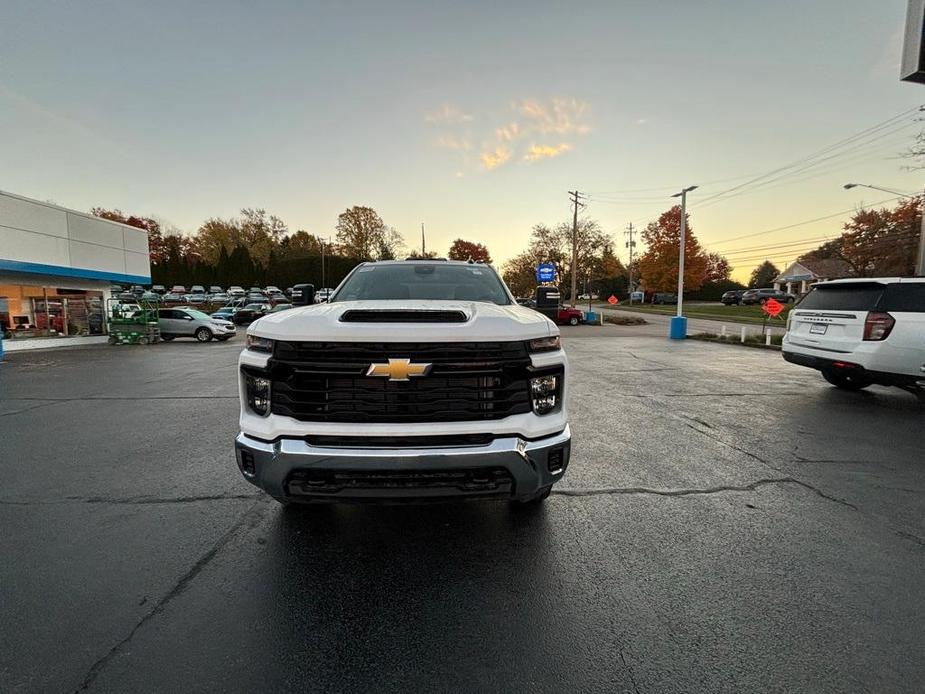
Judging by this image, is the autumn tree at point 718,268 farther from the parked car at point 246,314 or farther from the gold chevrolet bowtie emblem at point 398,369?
the gold chevrolet bowtie emblem at point 398,369

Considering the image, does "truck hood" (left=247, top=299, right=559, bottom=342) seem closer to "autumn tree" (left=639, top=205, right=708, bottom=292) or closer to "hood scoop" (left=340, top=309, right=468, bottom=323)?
"hood scoop" (left=340, top=309, right=468, bottom=323)

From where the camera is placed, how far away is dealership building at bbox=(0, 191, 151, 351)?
16484 millimetres

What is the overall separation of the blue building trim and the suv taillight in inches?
955

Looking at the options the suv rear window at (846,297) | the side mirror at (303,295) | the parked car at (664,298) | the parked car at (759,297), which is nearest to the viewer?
the side mirror at (303,295)

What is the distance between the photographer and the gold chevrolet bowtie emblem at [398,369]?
8.14 feet

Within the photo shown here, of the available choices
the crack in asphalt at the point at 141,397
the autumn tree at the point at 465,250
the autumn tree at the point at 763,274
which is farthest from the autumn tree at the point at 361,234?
the autumn tree at the point at 763,274

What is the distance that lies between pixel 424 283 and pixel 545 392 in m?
2.10

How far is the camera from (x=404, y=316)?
2719mm

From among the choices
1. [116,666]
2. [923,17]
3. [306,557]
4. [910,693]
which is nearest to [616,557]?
[910,693]

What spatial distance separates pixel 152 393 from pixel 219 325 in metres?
14.4

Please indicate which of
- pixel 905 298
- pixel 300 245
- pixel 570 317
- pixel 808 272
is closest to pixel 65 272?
pixel 905 298

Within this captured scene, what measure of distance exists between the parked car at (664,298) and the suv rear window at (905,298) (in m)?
65.6

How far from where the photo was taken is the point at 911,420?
5.89 metres

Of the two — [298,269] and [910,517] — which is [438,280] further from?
[298,269]
